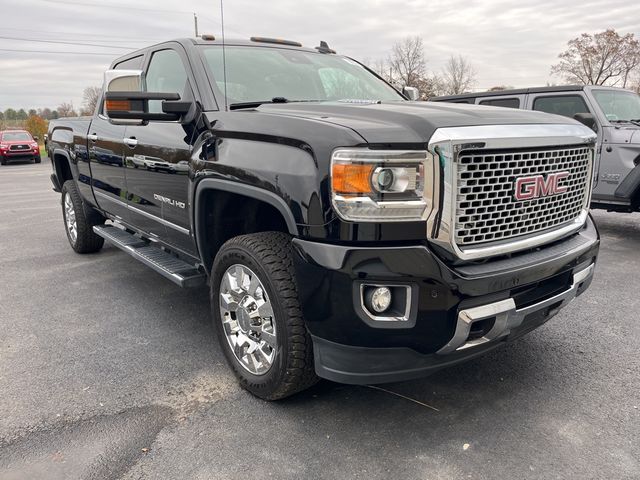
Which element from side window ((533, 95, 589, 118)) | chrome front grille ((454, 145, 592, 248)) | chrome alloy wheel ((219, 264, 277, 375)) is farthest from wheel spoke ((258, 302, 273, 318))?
side window ((533, 95, 589, 118))

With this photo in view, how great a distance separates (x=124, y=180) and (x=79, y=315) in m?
1.14

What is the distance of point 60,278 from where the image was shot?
16.9ft

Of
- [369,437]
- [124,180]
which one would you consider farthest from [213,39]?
[369,437]

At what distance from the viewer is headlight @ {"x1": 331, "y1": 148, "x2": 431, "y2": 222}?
2.14 meters

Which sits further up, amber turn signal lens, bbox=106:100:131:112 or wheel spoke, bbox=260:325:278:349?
amber turn signal lens, bbox=106:100:131:112

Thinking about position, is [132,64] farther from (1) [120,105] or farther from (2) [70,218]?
(2) [70,218]

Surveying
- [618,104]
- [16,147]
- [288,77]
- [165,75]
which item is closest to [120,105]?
[165,75]

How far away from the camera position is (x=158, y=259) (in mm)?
3906

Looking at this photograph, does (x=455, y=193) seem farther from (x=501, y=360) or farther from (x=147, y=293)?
(x=147, y=293)

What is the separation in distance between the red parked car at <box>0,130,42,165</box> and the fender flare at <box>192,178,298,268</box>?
26115mm

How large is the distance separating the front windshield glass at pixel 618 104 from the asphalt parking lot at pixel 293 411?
3805mm

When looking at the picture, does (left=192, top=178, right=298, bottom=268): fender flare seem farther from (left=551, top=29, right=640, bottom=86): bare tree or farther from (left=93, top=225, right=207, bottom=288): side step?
(left=551, top=29, right=640, bottom=86): bare tree

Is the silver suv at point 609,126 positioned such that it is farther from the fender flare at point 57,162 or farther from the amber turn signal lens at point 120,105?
the amber turn signal lens at point 120,105

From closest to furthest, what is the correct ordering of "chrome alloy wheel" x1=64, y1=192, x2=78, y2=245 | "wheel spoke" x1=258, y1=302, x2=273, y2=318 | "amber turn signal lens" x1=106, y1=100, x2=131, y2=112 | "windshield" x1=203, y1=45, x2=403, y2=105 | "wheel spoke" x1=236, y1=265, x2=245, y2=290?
"wheel spoke" x1=258, y1=302, x2=273, y2=318
"wheel spoke" x1=236, y1=265, x2=245, y2=290
"amber turn signal lens" x1=106, y1=100, x2=131, y2=112
"windshield" x1=203, y1=45, x2=403, y2=105
"chrome alloy wheel" x1=64, y1=192, x2=78, y2=245
